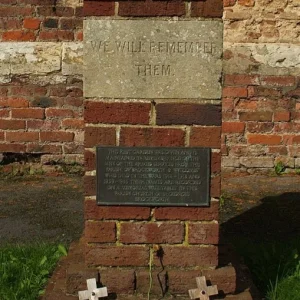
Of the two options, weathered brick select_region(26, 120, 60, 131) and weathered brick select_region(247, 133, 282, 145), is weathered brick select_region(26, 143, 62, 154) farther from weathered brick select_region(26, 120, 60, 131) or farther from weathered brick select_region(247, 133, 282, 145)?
weathered brick select_region(247, 133, 282, 145)

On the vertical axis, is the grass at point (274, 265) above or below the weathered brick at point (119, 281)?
below

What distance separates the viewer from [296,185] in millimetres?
5789

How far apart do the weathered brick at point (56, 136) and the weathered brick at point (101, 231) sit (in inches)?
134

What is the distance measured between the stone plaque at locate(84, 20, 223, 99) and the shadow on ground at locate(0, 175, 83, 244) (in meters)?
1.72

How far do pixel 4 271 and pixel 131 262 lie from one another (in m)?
0.97

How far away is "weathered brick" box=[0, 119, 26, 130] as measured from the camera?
6.13m

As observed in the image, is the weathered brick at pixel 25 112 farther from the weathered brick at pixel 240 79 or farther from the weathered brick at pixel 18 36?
the weathered brick at pixel 240 79

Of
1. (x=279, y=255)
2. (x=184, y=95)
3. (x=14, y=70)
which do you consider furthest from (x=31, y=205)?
(x=184, y=95)

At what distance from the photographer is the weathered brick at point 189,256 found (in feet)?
9.43

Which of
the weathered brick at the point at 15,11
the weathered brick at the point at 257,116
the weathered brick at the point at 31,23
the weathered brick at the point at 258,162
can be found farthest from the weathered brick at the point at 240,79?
the weathered brick at the point at 15,11

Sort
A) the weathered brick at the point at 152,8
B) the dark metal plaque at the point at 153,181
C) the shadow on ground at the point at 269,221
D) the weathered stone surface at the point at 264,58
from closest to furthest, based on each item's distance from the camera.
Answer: the weathered brick at the point at 152,8 < the dark metal plaque at the point at 153,181 < the shadow on ground at the point at 269,221 < the weathered stone surface at the point at 264,58

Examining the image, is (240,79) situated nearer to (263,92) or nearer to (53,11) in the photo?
(263,92)

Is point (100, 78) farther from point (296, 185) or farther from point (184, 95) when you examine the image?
point (296, 185)

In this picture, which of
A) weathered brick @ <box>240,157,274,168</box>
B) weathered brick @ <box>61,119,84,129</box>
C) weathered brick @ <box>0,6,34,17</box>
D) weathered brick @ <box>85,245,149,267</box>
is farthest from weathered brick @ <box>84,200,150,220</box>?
weathered brick @ <box>0,6,34,17</box>
